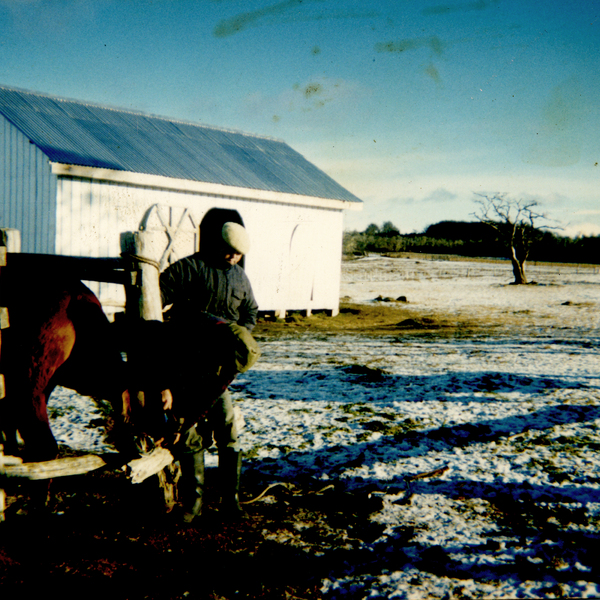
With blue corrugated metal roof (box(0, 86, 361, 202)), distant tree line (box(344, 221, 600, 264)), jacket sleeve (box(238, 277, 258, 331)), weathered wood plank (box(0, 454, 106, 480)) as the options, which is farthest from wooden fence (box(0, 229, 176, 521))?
distant tree line (box(344, 221, 600, 264))

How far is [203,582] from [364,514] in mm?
1265

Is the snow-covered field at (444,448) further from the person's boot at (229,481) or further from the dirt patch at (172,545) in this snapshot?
the person's boot at (229,481)

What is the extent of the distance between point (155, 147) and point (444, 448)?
30.9 feet

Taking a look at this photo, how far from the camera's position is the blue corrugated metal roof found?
9598 millimetres

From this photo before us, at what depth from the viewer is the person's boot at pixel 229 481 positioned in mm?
3320

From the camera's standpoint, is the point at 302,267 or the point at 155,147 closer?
the point at 155,147

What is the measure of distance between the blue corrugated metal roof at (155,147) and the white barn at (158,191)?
0.12ft

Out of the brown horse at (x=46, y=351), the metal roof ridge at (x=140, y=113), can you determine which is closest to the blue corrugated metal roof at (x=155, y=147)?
the metal roof ridge at (x=140, y=113)

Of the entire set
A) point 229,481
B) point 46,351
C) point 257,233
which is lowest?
point 229,481

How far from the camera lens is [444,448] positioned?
182 inches

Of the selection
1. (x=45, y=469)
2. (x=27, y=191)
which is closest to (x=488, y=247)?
(x=27, y=191)

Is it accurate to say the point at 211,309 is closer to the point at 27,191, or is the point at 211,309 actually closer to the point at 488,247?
the point at 27,191

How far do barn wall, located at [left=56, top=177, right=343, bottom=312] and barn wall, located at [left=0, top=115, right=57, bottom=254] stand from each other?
0.88 ft

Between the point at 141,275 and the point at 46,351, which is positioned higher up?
the point at 141,275
